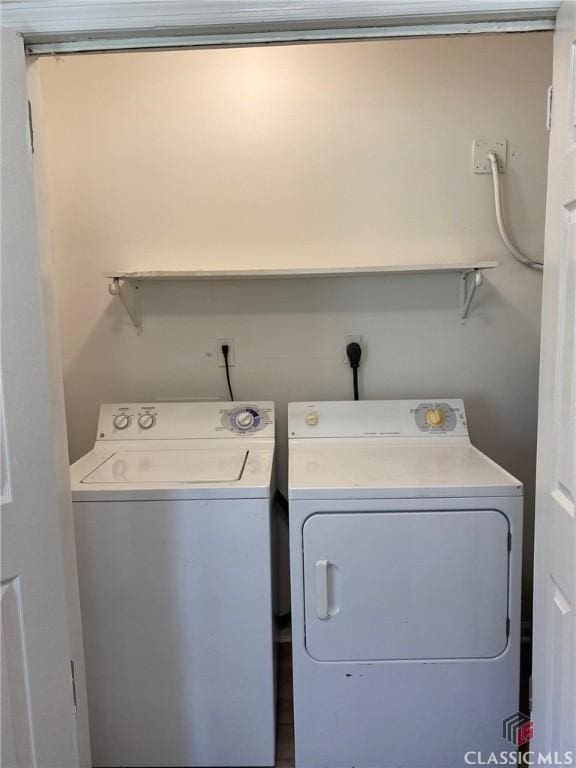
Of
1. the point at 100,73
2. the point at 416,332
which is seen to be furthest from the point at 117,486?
the point at 100,73

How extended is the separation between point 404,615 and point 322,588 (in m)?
0.25

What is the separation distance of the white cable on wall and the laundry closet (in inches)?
1.2

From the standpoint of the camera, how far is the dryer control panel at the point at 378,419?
176 cm

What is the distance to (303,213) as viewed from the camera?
6.13 ft

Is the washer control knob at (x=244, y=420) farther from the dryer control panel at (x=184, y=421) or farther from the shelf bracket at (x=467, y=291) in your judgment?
the shelf bracket at (x=467, y=291)

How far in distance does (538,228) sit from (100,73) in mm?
1905

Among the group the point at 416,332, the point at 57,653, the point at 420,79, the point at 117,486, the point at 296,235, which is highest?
the point at 420,79

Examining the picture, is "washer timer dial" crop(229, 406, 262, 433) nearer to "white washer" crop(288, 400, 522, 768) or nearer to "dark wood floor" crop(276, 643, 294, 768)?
"white washer" crop(288, 400, 522, 768)

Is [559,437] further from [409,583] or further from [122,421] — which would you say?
[122,421]

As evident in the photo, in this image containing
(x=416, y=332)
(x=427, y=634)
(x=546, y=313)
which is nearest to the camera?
(x=546, y=313)

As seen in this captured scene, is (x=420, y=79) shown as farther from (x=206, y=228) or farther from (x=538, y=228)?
(x=206, y=228)

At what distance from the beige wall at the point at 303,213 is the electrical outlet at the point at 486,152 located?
0.03 meters

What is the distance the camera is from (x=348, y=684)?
1323 millimetres

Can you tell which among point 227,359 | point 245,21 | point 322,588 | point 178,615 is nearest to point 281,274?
point 227,359
